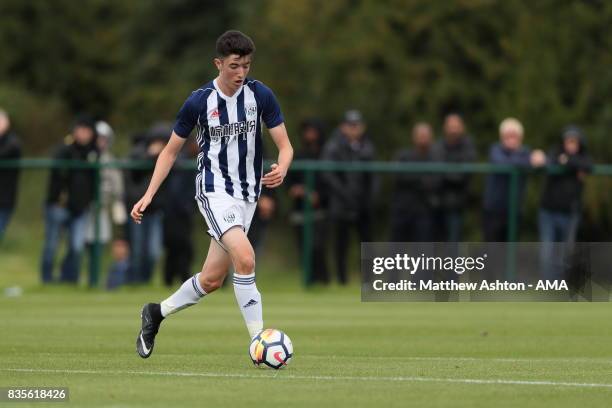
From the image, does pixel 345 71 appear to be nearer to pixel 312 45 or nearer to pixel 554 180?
pixel 312 45

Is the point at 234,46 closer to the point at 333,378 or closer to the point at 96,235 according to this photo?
the point at 333,378

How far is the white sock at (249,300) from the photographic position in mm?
11695

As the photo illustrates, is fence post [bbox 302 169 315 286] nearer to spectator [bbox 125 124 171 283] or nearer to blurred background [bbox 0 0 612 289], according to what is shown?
blurred background [bbox 0 0 612 289]

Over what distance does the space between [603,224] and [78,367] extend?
13.2 m

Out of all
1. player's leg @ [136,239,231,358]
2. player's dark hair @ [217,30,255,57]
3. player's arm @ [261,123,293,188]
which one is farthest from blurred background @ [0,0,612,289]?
player's dark hair @ [217,30,255,57]

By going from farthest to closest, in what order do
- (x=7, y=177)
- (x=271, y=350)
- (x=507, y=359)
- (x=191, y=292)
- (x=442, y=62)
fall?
1. (x=442, y=62)
2. (x=7, y=177)
3. (x=507, y=359)
4. (x=191, y=292)
5. (x=271, y=350)

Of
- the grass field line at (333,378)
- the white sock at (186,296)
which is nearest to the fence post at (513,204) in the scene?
the white sock at (186,296)

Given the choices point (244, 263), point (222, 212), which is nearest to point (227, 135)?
point (222, 212)

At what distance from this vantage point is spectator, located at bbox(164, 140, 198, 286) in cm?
2192

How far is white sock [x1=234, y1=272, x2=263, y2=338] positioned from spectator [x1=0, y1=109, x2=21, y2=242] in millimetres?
10343

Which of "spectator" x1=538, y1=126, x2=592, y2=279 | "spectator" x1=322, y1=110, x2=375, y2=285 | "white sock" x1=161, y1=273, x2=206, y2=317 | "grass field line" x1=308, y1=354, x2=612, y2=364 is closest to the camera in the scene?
"white sock" x1=161, y1=273, x2=206, y2=317

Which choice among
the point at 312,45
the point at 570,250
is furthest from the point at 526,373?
the point at 312,45

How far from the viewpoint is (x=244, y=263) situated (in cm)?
1157

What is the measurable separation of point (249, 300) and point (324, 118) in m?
27.4
